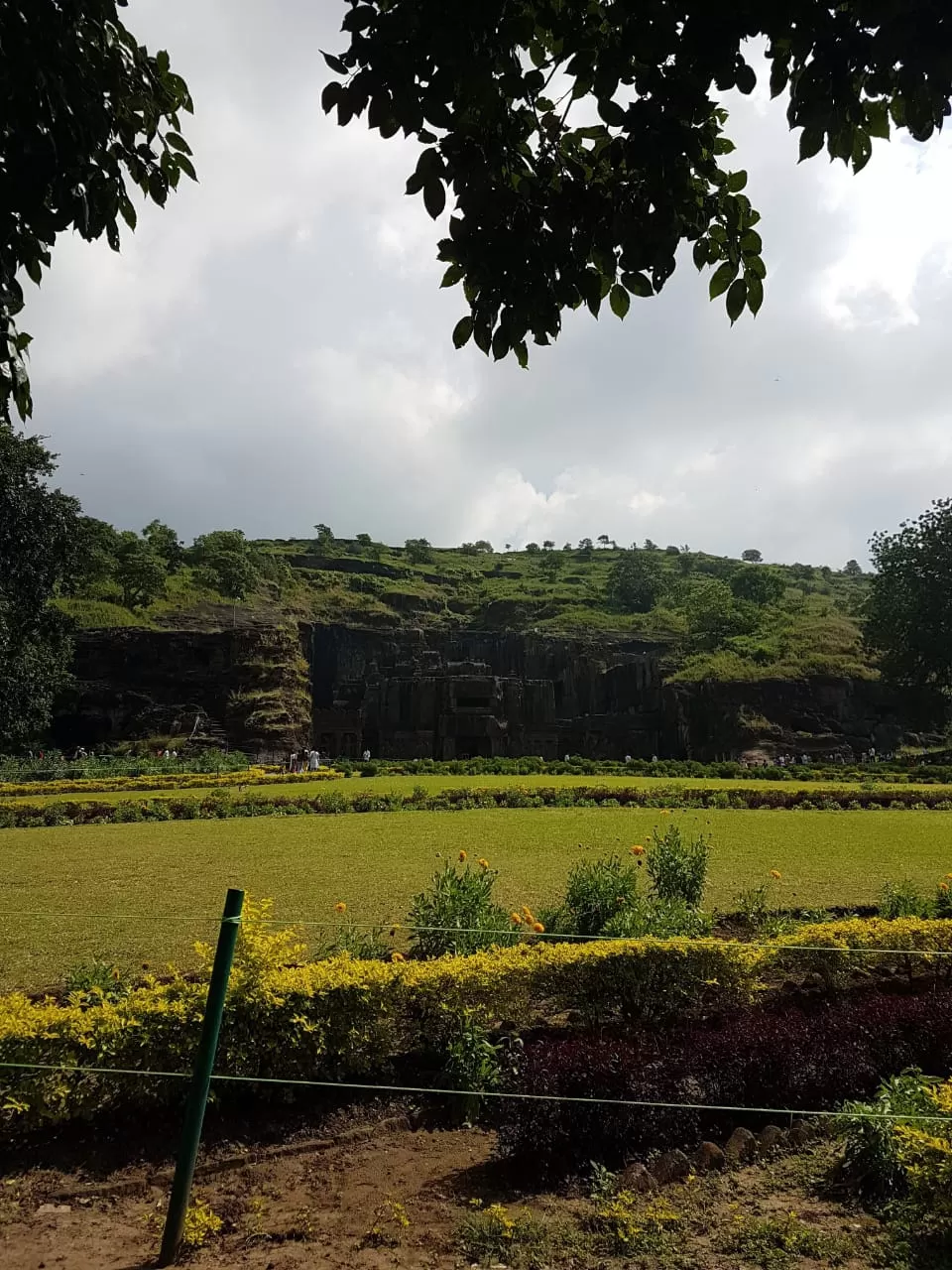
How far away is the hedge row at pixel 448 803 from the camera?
16.2m

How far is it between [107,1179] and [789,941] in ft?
14.0

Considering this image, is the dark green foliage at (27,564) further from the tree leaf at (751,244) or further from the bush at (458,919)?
the tree leaf at (751,244)

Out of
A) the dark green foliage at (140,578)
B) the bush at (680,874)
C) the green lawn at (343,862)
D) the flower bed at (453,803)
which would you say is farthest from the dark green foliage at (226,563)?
the bush at (680,874)

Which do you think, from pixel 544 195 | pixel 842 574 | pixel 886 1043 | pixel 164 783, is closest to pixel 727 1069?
pixel 886 1043

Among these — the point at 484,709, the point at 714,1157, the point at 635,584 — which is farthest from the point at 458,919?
the point at 635,584

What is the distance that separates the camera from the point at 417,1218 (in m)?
3.05

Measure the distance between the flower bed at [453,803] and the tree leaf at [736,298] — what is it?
15258mm

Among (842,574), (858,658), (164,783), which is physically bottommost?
(164,783)

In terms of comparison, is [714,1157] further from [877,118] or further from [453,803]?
[453,803]

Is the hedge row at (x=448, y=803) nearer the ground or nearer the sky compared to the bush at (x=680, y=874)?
nearer the ground

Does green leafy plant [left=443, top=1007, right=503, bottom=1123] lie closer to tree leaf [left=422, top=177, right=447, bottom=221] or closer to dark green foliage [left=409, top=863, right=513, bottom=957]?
dark green foliage [left=409, top=863, right=513, bottom=957]

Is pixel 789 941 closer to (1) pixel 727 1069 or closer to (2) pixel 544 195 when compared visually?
(1) pixel 727 1069

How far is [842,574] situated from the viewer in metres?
105

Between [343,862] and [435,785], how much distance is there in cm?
1211
